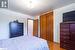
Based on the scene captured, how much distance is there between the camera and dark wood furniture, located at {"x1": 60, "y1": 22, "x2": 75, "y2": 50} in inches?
186

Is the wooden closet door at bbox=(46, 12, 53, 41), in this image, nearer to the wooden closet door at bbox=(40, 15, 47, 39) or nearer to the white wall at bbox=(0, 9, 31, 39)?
the wooden closet door at bbox=(40, 15, 47, 39)

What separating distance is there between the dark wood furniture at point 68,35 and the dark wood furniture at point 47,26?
90.9 inches

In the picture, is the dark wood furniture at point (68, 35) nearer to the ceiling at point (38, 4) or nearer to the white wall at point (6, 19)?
the ceiling at point (38, 4)

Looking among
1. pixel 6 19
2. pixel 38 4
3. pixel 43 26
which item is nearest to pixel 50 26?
pixel 43 26

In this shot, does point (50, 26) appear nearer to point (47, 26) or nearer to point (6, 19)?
point (47, 26)

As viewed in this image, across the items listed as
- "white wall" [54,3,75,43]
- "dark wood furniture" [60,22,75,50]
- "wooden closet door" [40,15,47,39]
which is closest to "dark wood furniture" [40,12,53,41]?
"wooden closet door" [40,15,47,39]

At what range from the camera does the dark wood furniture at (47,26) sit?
762 cm

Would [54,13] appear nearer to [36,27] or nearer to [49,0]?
[49,0]

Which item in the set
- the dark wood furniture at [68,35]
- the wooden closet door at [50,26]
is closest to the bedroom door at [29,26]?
the wooden closet door at [50,26]

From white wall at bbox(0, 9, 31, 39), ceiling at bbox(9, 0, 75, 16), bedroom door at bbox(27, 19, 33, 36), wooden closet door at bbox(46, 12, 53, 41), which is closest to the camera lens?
ceiling at bbox(9, 0, 75, 16)

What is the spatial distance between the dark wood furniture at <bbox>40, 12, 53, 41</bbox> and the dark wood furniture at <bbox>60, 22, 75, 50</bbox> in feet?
7.57

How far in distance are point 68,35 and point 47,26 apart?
3211 mm

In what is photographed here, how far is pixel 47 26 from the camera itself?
8.07 metres

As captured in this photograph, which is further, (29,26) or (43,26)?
(29,26)
